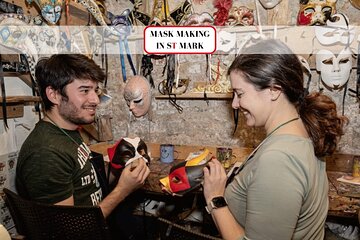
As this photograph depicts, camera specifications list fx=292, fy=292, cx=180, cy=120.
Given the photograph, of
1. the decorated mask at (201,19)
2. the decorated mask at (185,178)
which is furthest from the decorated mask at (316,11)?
the decorated mask at (185,178)

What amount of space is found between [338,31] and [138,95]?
164 cm

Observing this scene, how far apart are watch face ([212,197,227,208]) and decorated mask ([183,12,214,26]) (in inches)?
70.2

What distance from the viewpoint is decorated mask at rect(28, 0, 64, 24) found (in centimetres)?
188

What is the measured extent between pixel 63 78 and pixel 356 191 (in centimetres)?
189

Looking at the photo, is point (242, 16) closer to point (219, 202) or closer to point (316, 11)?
point (316, 11)

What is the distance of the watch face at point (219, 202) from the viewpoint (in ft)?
3.37

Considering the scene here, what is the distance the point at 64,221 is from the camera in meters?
1.18

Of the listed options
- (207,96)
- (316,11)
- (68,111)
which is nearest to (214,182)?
(68,111)

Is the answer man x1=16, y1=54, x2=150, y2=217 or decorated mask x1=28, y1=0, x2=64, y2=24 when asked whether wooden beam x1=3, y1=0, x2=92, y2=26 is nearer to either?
decorated mask x1=28, y1=0, x2=64, y2=24

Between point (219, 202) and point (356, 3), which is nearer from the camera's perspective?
point (219, 202)

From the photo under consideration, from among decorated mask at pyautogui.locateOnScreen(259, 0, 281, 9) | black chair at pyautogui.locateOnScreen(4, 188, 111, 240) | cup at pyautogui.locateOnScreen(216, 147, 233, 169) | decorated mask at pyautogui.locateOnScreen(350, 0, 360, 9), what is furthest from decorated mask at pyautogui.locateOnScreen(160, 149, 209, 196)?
decorated mask at pyautogui.locateOnScreen(350, 0, 360, 9)

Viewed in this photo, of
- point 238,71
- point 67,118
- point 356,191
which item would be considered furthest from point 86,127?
point 356,191

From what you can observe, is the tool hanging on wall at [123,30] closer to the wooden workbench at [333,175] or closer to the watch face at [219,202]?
the wooden workbench at [333,175]

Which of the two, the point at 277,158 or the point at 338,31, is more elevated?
the point at 338,31
